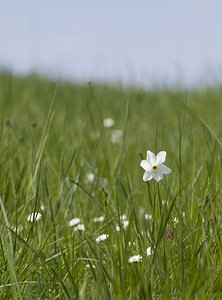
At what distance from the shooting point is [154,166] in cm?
196

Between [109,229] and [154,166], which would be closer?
[154,166]

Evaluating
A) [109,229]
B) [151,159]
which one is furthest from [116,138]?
[151,159]

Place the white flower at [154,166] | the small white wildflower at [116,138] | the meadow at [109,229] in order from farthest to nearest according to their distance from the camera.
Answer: the small white wildflower at [116,138], the white flower at [154,166], the meadow at [109,229]

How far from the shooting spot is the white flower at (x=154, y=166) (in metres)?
1.94

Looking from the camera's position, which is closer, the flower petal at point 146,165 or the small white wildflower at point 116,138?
the flower petal at point 146,165

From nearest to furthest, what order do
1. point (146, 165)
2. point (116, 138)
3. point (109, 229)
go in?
point (146, 165) → point (109, 229) → point (116, 138)

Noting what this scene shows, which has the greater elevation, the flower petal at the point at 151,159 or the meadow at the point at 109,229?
the flower petal at the point at 151,159

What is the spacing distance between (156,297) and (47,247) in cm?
57

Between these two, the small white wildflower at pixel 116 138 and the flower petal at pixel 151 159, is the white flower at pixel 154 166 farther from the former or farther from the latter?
the small white wildflower at pixel 116 138

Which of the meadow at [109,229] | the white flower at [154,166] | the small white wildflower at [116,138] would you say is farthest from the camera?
the small white wildflower at [116,138]

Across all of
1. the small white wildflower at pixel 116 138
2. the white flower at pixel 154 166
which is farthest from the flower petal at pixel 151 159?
the small white wildflower at pixel 116 138

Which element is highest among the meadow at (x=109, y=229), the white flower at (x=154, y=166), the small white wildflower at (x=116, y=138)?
the white flower at (x=154, y=166)

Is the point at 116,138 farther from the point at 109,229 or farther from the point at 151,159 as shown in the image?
the point at 151,159

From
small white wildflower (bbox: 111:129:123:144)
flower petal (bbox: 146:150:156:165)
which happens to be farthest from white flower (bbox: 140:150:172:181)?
small white wildflower (bbox: 111:129:123:144)
